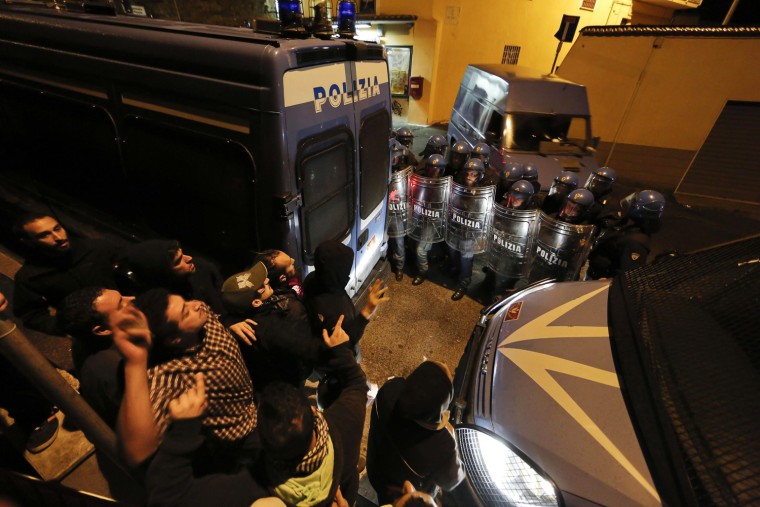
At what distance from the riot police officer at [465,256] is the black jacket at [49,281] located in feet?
12.3

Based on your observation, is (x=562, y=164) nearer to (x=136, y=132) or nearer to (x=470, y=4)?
(x=136, y=132)

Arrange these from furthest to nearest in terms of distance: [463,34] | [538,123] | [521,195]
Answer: [463,34], [538,123], [521,195]

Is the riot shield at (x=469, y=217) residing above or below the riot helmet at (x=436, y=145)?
below

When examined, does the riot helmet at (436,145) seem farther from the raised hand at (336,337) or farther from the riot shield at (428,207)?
the raised hand at (336,337)

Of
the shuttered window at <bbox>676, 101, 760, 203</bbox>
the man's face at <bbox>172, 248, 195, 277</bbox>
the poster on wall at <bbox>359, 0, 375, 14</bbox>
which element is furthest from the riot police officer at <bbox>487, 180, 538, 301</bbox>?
the poster on wall at <bbox>359, 0, 375, 14</bbox>

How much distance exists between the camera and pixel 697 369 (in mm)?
1657

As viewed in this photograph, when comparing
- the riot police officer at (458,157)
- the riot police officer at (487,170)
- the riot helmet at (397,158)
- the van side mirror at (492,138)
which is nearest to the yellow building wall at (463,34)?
the van side mirror at (492,138)

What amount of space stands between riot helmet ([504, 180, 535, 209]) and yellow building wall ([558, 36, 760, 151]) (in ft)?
26.8

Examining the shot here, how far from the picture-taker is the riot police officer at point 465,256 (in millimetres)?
4281

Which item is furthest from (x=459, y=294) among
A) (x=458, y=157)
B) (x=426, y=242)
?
(x=458, y=157)

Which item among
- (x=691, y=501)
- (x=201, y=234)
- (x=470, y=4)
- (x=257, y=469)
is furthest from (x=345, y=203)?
(x=470, y=4)

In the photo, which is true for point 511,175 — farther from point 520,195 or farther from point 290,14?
point 290,14

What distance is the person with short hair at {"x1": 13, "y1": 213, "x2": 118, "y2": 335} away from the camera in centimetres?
230

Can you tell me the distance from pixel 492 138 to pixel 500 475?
5973 millimetres
